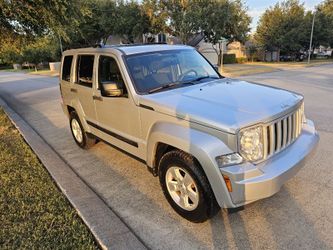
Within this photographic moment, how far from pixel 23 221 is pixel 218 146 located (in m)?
2.36

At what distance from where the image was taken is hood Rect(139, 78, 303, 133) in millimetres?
2896

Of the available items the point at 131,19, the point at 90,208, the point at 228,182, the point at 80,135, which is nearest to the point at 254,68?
the point at 131,19

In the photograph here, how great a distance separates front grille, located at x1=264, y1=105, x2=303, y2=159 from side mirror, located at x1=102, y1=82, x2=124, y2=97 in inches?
78.1

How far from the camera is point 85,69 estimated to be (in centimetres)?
512

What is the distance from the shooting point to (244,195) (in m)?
2.76

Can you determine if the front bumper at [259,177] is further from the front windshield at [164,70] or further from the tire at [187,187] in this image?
the front windshield at [164,70]

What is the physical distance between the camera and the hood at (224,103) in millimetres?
2896

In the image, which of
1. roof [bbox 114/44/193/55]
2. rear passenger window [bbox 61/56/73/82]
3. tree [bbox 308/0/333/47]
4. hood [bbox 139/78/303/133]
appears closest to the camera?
hood [bbox 139/78/303/133]

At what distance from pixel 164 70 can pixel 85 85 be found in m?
1.64

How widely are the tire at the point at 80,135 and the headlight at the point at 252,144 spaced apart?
10.7 ft

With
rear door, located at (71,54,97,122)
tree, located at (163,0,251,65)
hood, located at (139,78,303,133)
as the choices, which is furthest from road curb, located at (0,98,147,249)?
tree, located at (163,0,251,65)

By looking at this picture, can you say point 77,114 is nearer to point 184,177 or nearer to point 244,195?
point 184,177

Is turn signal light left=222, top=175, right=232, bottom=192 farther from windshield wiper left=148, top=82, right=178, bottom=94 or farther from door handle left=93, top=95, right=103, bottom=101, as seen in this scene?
door handle left=93, top=95, right=103, bottom=101

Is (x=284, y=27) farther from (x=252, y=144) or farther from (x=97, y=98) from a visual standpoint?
(x=252, y=144)
